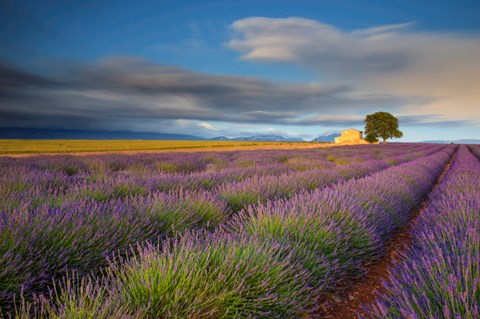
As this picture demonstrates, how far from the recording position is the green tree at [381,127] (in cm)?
6100

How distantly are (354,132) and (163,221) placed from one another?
83.2 metres

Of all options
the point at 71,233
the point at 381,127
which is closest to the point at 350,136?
the point at 381,127

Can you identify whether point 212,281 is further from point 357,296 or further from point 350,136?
point 350,136

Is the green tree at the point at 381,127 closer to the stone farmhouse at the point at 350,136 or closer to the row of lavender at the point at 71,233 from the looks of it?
the stone farmhouse at the point at 350,136

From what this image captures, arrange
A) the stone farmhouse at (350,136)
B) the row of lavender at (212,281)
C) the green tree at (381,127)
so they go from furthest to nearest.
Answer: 1. the stone farmhouse at (350,136)
2. the green tree at (381,127)
3. the row of lavender at (212,281)

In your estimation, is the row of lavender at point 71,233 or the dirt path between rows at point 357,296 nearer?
the row of lavender at point 71,233

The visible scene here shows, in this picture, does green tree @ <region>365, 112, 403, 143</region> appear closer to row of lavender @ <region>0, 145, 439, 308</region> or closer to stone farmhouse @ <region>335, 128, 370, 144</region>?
stone farmhouse @ <region>335, 128, 370, 144</region>

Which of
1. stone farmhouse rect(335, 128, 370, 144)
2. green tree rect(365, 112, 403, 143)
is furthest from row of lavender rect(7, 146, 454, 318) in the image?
stone farmhouse rect(335, 128, 370, 144)

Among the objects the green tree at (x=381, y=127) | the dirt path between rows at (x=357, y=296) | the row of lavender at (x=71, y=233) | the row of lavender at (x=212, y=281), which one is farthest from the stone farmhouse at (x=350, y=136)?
the row of lavender at (x=212, y=281)

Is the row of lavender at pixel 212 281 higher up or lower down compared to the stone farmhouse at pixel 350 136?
lower down

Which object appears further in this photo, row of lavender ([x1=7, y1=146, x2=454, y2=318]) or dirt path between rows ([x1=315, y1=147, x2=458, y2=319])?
dirt path between rows ([x1=315, y1=147, x2=458, y2=319])

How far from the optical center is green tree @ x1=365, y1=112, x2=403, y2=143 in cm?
6100

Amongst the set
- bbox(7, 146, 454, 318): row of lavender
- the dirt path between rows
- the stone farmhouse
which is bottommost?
the dirt path between rows

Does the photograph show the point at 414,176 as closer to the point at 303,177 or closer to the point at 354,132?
the point at 303,177
